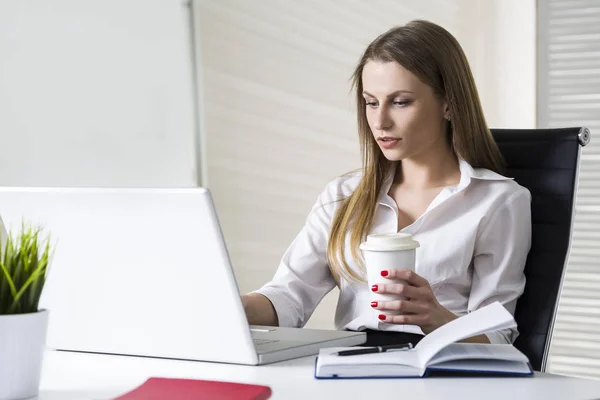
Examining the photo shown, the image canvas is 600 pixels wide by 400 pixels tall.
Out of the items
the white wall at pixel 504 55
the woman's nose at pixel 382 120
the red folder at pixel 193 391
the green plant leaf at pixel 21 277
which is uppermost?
the white wall at pixel 504 55

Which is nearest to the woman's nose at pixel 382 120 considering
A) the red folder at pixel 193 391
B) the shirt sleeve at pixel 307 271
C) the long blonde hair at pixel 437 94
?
the long blonde hair at pixel 437 94

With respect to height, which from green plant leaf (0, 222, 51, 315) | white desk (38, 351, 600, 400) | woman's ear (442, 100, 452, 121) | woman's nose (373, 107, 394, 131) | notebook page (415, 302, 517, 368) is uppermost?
woman's ear (442, 100, 452, 121)

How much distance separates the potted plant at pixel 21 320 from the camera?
117 centimetres

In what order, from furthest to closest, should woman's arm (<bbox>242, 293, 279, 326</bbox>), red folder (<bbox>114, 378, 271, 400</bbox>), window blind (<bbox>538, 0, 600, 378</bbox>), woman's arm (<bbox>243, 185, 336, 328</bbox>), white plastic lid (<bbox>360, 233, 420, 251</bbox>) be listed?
window blind (<bbox>538, 0, 600, 378</bbox>)
woman's arm (<bbox>243, 185, 336, 328</bbox>)
woman's arm (<bbox>242, 293, 279, 326</bbox>)
white plastic lid (<bbox>360, 233, 420, 251</bbox>)
red folder (<bbox>114, 378, 271, 400</bbox>)

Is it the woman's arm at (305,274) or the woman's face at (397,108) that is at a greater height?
the woman's face at (397,108)

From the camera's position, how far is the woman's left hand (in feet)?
4.68

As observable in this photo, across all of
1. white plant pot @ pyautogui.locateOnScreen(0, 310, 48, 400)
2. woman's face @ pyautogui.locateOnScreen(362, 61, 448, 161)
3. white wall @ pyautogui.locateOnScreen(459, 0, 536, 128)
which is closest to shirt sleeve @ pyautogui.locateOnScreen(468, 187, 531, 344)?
woman's face @ pyautogui.locateOnScreen(362, 61, 448, 161)

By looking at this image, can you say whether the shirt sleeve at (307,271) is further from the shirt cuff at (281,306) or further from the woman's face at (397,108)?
the woman's face at (397,108)

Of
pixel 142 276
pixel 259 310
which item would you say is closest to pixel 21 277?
pixel 142 276

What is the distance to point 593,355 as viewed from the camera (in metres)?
3.32

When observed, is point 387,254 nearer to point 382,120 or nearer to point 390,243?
point 390,243

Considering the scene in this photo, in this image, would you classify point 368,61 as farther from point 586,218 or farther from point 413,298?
point 586,218

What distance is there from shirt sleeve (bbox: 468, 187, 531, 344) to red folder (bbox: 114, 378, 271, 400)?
2.61 ft

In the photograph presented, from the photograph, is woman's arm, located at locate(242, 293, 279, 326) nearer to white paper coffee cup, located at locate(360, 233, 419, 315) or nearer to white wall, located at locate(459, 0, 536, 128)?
white paper coffee cup, located at locate(360, 233, 419, 315)
